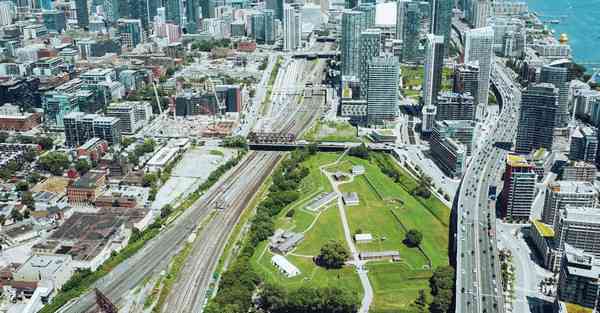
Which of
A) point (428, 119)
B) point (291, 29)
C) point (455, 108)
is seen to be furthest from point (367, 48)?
point (291, 29)

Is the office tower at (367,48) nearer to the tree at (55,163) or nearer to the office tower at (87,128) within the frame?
the office tower at (87,128)

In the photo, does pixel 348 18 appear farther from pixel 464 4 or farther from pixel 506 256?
pixel 464 4

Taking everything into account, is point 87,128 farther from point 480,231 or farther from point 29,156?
point 480,231

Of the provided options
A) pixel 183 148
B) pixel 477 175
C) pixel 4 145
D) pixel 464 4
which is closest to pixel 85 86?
pixel 4 145

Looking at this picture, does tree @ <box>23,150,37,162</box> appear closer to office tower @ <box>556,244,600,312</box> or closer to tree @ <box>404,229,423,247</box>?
tree @ <box>404,229,423,247</box>

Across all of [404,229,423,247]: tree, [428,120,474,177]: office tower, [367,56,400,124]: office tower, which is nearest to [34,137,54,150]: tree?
[367,56,400,124]: office tower

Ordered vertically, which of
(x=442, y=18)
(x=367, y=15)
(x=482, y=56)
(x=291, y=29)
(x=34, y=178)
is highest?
(x=367, y=15)

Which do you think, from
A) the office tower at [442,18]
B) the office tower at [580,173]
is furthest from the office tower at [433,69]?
the office tower at [442,18]

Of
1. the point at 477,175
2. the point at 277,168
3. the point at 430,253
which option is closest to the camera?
the point at 430,253
